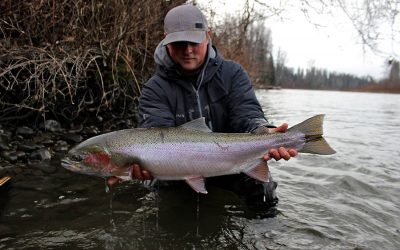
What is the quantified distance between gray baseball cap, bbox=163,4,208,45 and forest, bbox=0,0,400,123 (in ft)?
8.93

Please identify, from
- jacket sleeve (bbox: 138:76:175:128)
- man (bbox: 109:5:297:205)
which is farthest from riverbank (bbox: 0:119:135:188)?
man (bbox: 109:5:297:205)

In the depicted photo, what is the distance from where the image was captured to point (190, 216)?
4.14 metres

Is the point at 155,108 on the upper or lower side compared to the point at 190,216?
upper

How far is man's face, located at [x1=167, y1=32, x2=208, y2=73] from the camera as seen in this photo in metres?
3.80

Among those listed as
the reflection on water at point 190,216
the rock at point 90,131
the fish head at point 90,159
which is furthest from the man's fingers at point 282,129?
the rock at point 90,131

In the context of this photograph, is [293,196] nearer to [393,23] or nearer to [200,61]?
[200,61]

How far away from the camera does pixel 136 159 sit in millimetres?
3178

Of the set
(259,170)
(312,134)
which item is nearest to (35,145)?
(259,170)

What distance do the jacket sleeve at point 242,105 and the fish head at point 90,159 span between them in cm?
142

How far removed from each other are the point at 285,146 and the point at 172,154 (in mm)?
887

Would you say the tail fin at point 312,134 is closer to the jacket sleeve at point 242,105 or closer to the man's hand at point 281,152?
the man's hand at point 281,152

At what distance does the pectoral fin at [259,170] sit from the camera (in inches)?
133

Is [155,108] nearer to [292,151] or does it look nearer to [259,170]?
[259,170]

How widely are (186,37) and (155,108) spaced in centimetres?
78
